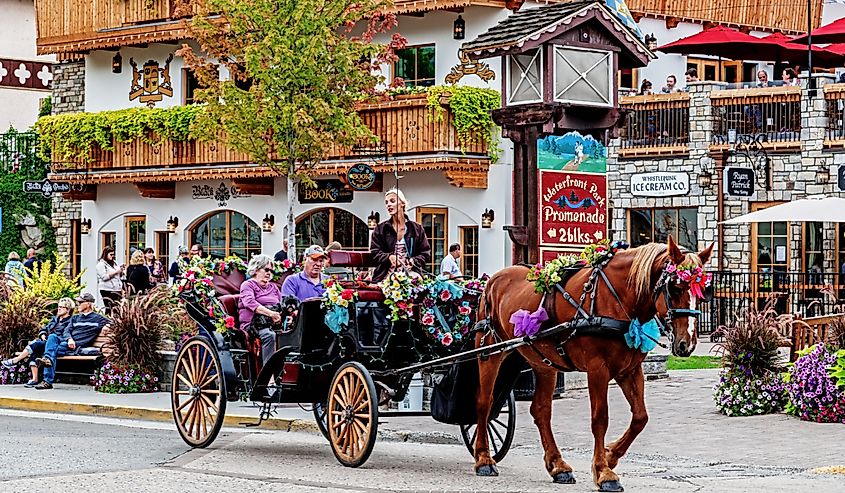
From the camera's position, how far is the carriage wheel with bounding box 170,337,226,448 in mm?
13789

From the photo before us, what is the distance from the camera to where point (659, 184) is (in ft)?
104

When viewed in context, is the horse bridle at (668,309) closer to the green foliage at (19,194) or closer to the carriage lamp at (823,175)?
the carriage lamp at (823,175)

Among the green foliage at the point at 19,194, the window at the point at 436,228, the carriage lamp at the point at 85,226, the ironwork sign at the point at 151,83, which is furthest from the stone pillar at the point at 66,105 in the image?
the window at the point at 436,228

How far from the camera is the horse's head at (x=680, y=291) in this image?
10891 mm

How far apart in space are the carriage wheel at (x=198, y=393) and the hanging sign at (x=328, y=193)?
744 inches

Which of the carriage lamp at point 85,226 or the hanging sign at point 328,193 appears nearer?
the hanging sign at point 328,193

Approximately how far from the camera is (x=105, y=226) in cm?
3866

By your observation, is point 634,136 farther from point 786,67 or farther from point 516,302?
point 516,302

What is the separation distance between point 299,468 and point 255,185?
2235cm

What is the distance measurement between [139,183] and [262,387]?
23370mm

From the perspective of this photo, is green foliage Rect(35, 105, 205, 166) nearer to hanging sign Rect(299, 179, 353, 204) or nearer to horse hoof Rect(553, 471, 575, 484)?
hanging sign Rect(299, 179, 353, 204)

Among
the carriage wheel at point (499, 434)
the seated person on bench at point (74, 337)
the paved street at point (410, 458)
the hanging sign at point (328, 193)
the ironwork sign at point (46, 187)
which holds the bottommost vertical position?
the paved street at point (410, 458)

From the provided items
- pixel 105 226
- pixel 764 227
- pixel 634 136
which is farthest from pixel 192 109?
pixel 764 227

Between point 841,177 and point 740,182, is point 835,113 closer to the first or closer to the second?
point 841,177
